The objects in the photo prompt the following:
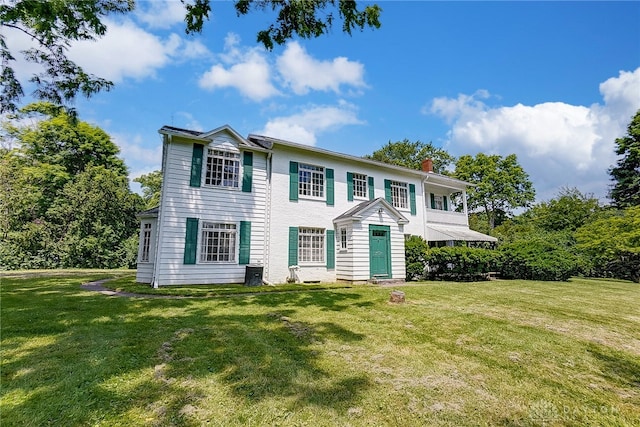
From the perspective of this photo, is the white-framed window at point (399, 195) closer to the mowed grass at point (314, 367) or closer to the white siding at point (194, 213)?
the white siding at point (194, 213)

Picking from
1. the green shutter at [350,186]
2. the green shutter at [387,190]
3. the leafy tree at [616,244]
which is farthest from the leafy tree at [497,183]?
the green shutter at [350,186]

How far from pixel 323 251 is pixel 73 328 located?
33.4ft

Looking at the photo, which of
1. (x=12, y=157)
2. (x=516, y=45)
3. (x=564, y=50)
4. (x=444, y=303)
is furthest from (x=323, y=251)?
(x=12, y=157)

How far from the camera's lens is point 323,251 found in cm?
1440

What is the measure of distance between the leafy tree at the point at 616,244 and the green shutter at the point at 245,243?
20390 mm

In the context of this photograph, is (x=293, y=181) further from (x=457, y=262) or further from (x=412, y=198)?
(x=457, y=262)

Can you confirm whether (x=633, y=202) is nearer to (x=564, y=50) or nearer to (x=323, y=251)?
(x=564, y=50)

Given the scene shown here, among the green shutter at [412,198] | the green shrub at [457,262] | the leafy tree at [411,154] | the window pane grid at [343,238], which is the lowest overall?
the green shrub at [457,262]

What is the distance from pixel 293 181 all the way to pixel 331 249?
3.77 meters

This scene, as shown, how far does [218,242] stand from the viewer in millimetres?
12297

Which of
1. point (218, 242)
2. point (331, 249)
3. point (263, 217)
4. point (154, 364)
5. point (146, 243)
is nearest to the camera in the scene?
point (154, 364)

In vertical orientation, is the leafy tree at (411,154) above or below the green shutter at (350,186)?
above

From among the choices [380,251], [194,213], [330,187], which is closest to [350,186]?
[330,187]

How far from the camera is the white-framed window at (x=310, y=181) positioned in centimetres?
1445
